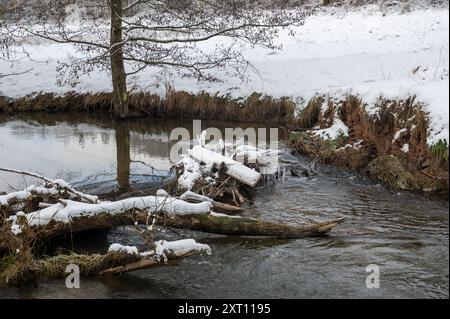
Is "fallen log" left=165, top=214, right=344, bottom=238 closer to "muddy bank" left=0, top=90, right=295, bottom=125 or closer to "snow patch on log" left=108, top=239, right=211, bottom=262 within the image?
"snow patch on log" left=108, top=239, right=211, bottom=262

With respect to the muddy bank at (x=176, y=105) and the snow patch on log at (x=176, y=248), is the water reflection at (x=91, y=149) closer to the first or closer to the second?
the muddy bank at (x=176, y=105)

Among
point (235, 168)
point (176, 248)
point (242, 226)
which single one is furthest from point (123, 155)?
point (176, 248)

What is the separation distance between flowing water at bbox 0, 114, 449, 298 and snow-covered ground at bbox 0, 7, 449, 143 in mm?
3766

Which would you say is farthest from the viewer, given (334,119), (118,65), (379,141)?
(118,65)

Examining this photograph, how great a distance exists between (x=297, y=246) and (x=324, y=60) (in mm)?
11438

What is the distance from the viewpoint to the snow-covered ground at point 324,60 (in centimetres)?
1408

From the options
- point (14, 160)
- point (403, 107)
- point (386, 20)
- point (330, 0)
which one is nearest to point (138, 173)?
point (14, 160)

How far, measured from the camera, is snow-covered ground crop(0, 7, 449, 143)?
46.2ft

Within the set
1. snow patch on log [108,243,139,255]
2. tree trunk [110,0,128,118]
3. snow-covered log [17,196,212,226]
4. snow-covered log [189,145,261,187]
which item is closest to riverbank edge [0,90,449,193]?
tree trunk [110,0,128,118]

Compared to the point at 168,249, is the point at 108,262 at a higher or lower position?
lower

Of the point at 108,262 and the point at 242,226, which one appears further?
the point at 242,226

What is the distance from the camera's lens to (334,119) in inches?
448

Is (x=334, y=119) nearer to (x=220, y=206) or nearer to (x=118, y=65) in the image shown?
(x=220, y=206)
